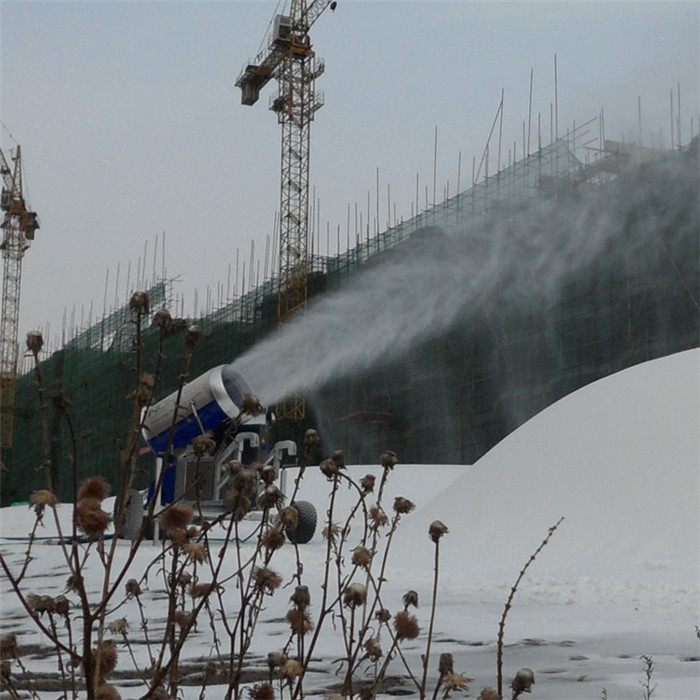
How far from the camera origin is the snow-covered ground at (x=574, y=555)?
4.55 m

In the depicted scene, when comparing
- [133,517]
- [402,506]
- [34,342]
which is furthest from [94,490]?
[133,517]

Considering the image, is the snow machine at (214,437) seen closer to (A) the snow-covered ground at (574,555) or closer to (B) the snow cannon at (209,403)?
(B) the snow cannon at (209,403)

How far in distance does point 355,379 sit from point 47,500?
32.2 meters

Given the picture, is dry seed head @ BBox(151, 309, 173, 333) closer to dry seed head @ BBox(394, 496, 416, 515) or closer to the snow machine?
dry seed head @ BBox(394, 496, 416, 515)

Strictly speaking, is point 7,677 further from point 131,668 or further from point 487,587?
point 487,587

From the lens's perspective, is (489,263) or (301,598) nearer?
(301,598)

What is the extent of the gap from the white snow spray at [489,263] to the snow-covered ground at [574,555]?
10313 millimetres

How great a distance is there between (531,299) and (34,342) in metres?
26.6

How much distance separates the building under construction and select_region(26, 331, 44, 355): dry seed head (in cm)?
2050

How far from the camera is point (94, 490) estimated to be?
1420 mm

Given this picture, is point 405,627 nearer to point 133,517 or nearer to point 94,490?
point 94,490

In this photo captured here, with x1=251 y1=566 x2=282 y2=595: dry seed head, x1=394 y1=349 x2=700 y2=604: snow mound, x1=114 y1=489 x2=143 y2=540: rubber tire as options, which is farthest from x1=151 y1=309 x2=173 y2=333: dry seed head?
x1=114 y1=489 x2=143 y2=540: rubber tire

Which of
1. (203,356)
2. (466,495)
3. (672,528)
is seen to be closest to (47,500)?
(672,528)

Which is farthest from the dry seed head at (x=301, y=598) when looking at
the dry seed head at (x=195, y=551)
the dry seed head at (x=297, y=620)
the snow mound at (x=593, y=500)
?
the snow mound at (x=593, y=500)
